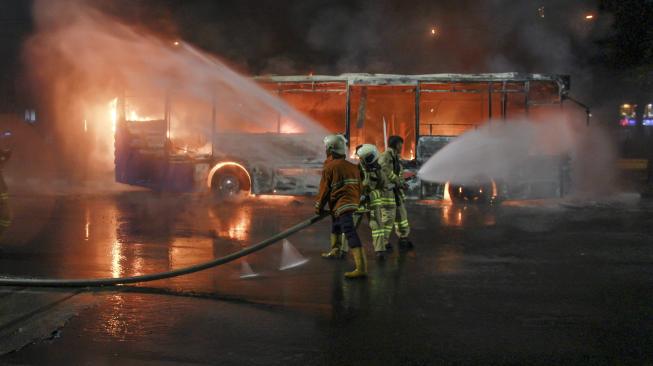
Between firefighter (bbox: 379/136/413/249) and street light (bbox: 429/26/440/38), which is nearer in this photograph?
firefighter (bbox: 379/136/413/249)

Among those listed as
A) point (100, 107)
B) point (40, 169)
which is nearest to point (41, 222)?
point (100, 107)

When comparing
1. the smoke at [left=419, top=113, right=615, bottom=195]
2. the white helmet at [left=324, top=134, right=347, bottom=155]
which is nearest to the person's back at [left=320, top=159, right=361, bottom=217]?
the white helmet at [left=324, top=134, right=347, bottom=155]

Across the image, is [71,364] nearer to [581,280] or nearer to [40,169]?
[581,280]

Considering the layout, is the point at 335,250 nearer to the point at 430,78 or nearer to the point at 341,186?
the point at 341,186

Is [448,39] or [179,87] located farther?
[448,39]

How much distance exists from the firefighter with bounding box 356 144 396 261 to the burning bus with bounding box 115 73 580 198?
6.41m

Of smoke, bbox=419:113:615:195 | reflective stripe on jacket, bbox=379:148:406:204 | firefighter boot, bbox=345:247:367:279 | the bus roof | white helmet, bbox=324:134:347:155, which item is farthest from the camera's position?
smoke, bbox=419:113:615:195

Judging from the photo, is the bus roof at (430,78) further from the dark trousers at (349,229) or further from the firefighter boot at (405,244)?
the dark trousers at (349,229)

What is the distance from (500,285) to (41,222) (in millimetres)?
7889

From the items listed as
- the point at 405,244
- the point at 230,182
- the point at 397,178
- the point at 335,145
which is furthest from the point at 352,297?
the point at 230,182

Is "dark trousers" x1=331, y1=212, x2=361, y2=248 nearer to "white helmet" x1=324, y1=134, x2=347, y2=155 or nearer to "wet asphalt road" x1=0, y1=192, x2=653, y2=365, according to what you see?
"wet asphalt road" x1=0, y1=192, x2=653, y2=365

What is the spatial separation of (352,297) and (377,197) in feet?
6.70

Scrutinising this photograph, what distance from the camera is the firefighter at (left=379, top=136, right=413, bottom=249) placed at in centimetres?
784

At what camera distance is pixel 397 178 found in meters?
7.84
